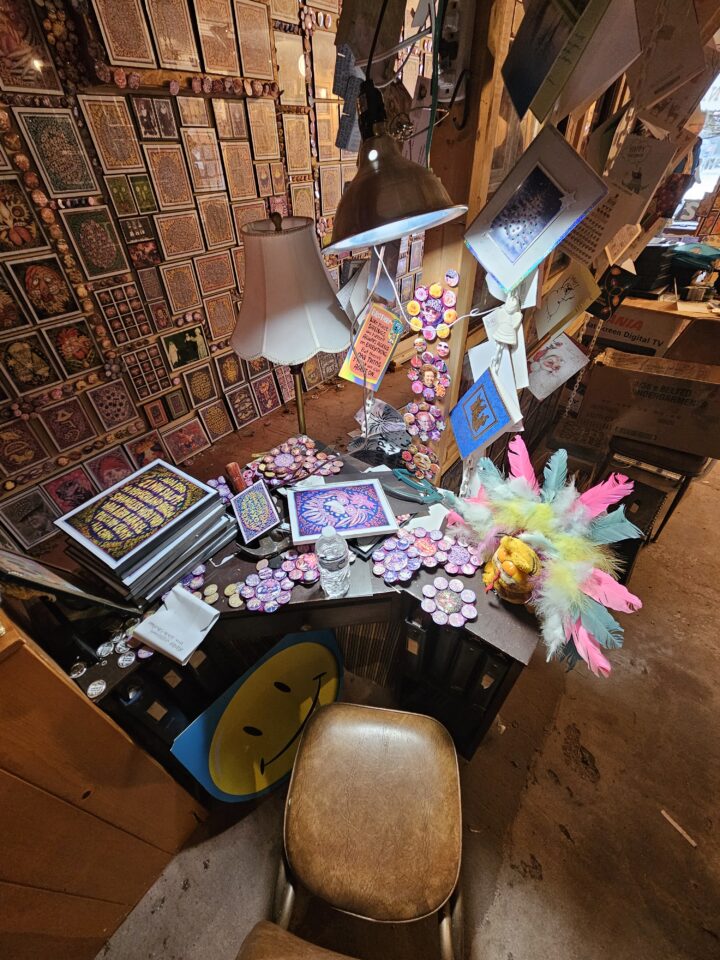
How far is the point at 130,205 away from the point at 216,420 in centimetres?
123

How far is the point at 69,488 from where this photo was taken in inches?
83.7

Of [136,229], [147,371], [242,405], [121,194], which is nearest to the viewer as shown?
[121,194]

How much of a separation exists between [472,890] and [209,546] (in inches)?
60.6

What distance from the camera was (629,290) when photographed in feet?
9.68

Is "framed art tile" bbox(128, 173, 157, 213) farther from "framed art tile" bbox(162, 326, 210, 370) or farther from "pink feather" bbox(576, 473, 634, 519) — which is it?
"pink feather" bbox(576, 473, 634, 519)

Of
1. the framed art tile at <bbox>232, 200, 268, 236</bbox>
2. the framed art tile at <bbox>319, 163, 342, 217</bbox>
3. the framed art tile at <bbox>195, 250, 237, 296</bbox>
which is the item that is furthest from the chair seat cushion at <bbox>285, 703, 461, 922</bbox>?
the framed art tile at <bbox>319, 163, 342, 217</bbox>

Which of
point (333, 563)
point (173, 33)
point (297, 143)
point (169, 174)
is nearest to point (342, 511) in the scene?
point (333, 563)

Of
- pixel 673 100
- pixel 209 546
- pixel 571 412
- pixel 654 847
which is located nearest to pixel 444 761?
pixel 209 546

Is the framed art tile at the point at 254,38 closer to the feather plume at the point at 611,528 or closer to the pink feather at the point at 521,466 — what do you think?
the pink feather at the point at 521,466

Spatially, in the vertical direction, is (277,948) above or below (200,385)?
below

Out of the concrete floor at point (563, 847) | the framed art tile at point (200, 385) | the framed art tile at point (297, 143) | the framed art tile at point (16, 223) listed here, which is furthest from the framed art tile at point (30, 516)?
the framed art tile at point (297, 143)

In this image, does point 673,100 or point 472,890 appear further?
point 472,890

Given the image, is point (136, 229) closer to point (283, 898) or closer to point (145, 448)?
point (145, 448)

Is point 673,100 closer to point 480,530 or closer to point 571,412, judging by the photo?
point 480,530
